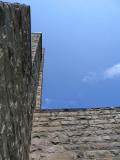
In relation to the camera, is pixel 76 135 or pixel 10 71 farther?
pixel 76 135

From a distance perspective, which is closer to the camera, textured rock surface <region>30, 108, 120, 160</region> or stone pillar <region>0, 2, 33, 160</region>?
stone pillar <region>0, 2, 33, 160</region>

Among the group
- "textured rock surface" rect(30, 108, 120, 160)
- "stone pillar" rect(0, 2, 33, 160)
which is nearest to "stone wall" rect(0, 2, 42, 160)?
"stone pillar" rect(0, 2, 33, 160)

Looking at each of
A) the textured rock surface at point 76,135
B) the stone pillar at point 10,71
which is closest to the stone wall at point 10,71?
the stone pillar at point 10,71

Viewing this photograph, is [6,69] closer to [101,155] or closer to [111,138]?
[101,155]

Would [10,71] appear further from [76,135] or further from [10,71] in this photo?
[76,135]

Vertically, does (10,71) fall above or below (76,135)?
above

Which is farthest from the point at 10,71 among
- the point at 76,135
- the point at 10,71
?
the point at 76,135

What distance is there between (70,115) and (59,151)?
102 centimetres

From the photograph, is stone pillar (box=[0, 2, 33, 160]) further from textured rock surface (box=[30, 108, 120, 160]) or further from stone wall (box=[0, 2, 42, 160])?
textured rock surface (box=[30, 108, 120, 160])

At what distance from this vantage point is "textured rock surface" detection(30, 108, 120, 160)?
4.96 metres

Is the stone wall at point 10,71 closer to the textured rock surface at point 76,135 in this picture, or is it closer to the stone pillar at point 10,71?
the stone pillar at point 10,71

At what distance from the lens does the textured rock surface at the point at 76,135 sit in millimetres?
4965

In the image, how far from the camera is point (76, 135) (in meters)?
5.37

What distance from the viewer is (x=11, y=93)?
295cm
